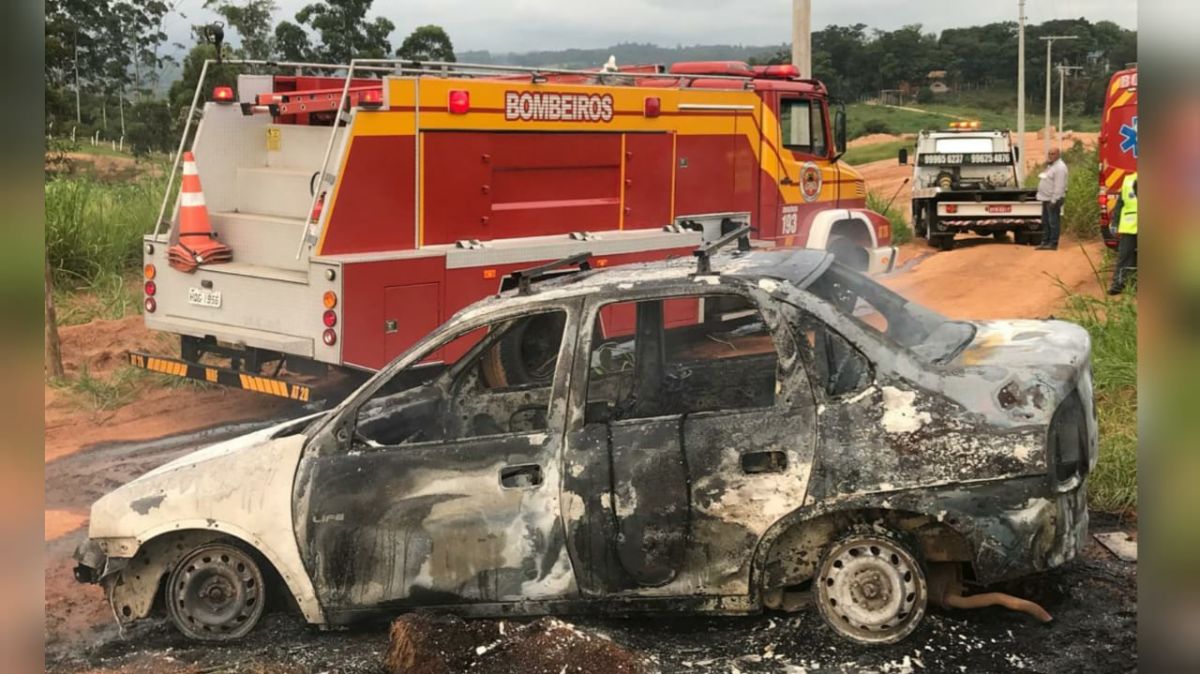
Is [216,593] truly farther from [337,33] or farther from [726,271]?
[337,33]

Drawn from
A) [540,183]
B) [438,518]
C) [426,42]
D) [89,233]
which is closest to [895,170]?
[426,42]

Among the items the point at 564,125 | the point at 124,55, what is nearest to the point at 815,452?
the point at 564,125

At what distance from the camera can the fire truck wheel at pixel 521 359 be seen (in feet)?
17.5

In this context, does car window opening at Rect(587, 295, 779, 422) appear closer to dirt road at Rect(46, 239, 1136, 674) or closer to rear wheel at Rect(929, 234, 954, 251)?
dirt road at Rect(46, 239, 1136, 674)

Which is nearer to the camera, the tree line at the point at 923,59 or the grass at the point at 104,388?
the grass at the point at 104,388

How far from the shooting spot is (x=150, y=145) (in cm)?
3056

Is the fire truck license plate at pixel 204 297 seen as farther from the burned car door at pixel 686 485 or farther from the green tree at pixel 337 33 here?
the green tree at pixel 337 33

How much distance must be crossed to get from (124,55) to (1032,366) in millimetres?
33775

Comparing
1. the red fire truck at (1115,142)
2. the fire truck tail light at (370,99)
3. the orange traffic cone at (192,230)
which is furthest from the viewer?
the red fire truck at (1115,142)

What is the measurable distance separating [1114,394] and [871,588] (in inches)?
144

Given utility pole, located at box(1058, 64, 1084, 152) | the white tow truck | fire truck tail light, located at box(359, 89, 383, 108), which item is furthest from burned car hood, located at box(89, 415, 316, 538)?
utility pole, located at box(1058, 64, 1084, 152)

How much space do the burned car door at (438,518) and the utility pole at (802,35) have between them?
12.6 meters

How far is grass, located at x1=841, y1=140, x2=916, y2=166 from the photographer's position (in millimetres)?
55966

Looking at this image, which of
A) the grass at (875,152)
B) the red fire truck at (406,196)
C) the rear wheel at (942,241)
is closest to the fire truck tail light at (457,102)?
the red fire truck at (406,196)
